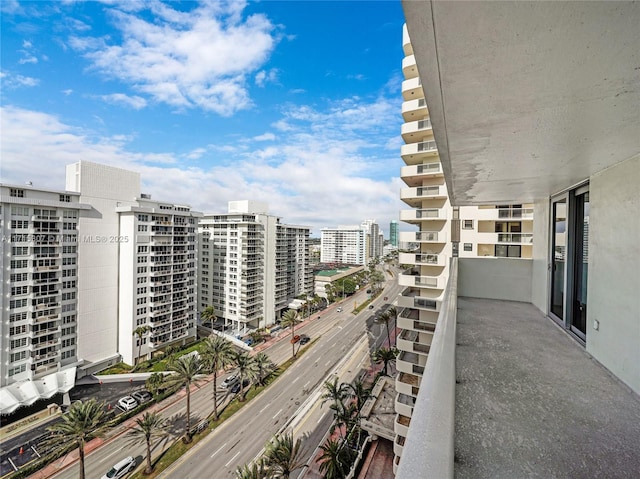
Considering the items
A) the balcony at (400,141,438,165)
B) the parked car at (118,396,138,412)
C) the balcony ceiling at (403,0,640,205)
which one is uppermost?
the balcony at (400,141,438,165)

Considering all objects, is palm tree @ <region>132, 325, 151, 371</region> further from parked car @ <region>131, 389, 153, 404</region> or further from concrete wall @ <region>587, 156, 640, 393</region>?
concrete wall @ <region>587, 156, 640, 393</region>

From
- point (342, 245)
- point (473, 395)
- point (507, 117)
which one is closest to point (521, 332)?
point (473, 395)

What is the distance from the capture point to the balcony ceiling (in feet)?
3.44

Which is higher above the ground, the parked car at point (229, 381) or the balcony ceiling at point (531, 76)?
the balcony ceiling at point (531, 76)

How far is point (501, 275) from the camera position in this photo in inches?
230

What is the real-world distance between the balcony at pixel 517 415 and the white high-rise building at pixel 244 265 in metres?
29.7

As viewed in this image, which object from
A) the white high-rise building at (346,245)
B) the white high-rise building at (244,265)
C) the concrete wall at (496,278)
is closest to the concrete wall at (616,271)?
the concrete wall at (496,278)

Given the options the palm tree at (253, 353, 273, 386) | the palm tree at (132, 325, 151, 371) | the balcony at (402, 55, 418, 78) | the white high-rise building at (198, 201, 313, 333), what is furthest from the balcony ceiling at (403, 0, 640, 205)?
the white high-rise building at (198, 201, 313, 333)

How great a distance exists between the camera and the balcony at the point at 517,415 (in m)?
0.93

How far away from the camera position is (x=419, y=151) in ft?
41.7

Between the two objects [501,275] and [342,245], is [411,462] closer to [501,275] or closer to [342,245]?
[501,275]

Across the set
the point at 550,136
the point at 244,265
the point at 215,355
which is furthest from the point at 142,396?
the point at 550,136

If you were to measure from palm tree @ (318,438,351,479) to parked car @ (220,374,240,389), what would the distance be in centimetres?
1035

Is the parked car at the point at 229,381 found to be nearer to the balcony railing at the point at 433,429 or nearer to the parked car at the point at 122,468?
the parked car at the point at 122,468
